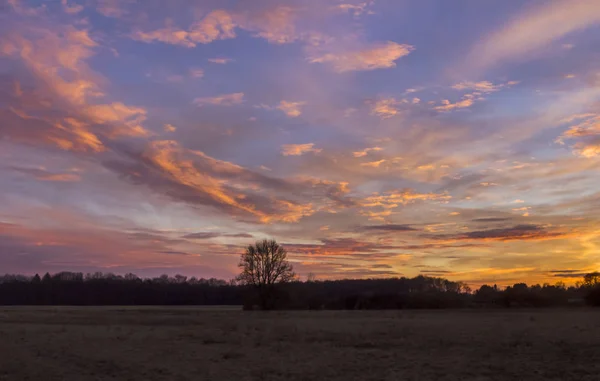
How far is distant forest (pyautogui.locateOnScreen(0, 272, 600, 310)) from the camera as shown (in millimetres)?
94125

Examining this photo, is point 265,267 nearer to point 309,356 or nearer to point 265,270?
point 265,270

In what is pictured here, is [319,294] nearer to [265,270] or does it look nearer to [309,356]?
[265,270]

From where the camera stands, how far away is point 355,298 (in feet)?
349

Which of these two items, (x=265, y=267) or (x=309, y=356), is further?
(x=265, y=267)

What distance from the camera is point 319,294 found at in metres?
114

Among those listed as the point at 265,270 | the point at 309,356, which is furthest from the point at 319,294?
the point at 309,356

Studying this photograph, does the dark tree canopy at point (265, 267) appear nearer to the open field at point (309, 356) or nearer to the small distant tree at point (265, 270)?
the small distant tree at point (265, 270)

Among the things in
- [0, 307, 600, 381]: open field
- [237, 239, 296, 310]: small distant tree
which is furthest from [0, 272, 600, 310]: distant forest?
[0, 307, 600, 381]: open field

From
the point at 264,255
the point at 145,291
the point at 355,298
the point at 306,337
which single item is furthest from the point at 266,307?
the point at 145,291

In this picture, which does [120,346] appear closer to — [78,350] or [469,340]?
[78,350]

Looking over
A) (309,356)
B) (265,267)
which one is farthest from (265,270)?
(309,356)

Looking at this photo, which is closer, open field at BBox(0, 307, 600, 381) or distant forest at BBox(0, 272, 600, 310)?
open field at BBox(0, 307, 600, 381)

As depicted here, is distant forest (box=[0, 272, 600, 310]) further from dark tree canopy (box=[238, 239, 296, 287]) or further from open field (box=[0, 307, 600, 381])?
open field (box=[0, 307, 600, 381])

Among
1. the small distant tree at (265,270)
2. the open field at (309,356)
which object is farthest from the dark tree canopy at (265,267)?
the open field at (309,356)
